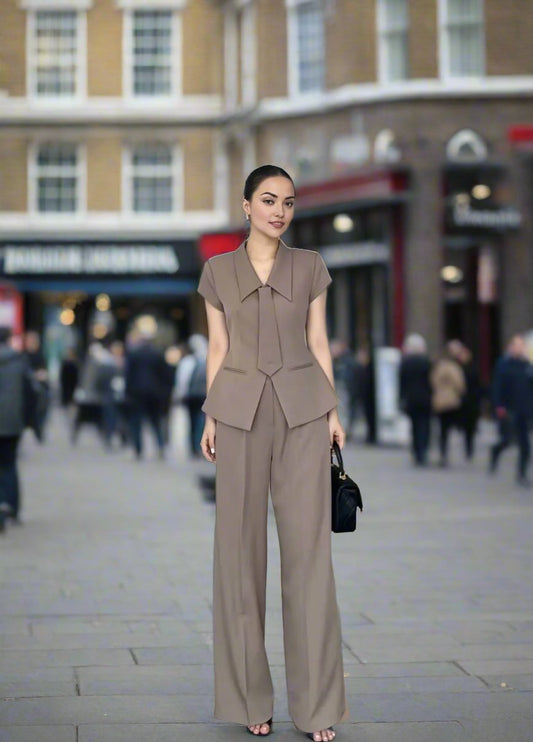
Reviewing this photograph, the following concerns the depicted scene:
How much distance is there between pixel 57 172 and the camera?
3700cm

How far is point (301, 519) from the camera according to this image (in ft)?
16.0

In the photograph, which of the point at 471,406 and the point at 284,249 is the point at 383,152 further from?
the point at 284,249

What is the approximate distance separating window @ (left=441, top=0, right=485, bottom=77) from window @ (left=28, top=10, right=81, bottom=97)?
12.6m

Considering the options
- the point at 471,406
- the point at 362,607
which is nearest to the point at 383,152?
the point at 471,406

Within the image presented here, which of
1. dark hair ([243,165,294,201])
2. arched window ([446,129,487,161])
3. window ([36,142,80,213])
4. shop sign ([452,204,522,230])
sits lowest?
dark hair ([243,165,294,201])

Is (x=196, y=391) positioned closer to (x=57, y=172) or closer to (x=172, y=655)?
(x=172, y=655)

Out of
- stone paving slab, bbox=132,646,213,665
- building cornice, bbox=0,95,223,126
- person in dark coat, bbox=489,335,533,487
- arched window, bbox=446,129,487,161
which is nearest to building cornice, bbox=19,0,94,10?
building cornice, bbox=0,95,223,126

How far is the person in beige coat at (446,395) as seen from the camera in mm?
18500

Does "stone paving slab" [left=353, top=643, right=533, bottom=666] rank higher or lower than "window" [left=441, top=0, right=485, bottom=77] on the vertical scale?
lower

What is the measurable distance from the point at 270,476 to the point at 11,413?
649 centimetres

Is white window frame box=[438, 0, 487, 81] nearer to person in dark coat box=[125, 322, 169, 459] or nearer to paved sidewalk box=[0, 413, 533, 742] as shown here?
person in dark coat box=[125, 322, 169, 459]

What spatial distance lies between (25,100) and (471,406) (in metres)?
21.0

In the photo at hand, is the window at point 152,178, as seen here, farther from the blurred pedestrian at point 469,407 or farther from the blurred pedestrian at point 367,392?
the blurred pedestrian at point 469,407

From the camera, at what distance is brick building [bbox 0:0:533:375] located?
26.8m
